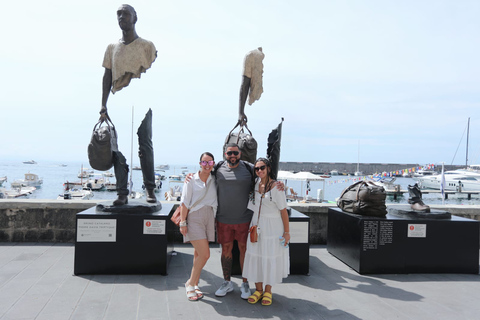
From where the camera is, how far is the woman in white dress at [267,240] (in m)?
3.35

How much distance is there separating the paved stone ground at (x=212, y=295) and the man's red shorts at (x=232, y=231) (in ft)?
1.91

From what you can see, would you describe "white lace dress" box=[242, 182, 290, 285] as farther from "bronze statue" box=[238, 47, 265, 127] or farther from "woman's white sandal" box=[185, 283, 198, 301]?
"bronze statue" box=[238, 47, 265, 127]

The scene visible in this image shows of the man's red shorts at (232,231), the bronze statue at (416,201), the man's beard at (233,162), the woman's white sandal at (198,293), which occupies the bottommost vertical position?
the woman's white sandal at (198,293)

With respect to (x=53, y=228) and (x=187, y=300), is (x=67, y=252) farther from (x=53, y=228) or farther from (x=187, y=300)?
(x=187, y=300)

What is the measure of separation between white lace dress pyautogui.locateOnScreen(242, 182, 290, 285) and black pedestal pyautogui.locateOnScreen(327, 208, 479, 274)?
60.3 inches

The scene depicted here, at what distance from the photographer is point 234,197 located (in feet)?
11.5

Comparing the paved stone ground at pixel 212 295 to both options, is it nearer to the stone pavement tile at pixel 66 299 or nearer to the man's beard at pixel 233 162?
the stone pavement tile at pixel 66 299

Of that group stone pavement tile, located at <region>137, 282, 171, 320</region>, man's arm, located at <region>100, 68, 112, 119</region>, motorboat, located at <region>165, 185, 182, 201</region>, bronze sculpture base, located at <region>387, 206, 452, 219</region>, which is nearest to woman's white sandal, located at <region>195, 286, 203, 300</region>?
stone pavement tile, located at <region>137, 282, 171, 320</region>

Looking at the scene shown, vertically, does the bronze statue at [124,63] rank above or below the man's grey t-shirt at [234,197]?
above

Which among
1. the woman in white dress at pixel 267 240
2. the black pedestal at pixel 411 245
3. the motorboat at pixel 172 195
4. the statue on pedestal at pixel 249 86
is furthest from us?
the motorboat at pixel 172 195

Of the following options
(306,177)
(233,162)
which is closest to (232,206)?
(233,162)

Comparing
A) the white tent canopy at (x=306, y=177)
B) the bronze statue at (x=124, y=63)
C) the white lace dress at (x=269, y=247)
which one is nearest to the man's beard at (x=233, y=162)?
the white lace dress at (x=269, y=247)

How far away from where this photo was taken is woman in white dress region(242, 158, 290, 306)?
3354 mm

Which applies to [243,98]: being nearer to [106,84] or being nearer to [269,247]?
[106,84]
